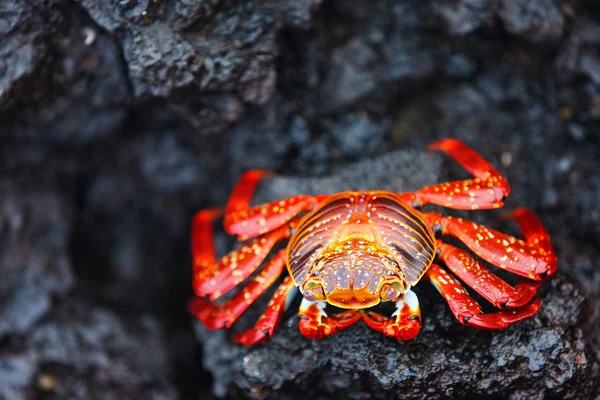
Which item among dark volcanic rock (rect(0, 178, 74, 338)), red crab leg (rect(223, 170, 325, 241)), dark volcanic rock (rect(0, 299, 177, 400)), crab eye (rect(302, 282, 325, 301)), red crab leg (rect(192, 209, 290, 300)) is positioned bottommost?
dark volcanic rock (rect(0, 299, 177, 400))

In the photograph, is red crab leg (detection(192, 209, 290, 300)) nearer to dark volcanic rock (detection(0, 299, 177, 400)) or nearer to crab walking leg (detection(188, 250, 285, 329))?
crab walking leg (detection(188, 250, 285, 329))

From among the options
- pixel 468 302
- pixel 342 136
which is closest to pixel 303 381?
pixel 468 302

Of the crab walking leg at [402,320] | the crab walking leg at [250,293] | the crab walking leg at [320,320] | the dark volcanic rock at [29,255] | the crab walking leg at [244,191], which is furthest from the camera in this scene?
the dark volcanic rock at [29,255]

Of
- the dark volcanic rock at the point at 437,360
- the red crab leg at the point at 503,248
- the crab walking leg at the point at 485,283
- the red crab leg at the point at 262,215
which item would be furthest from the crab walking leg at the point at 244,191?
the crab walking leg at the point at 485,283

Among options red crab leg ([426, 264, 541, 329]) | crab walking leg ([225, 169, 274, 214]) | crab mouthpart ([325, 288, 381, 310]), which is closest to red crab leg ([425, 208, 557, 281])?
red crab leg ([426, 264, 541, 329])

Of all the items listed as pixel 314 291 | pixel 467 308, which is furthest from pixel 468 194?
pixel 314 291

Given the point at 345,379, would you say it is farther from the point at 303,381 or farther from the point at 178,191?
the point at 178,191

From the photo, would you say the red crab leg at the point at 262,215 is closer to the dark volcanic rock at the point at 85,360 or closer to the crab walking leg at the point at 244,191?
the crab walking leg at the point at 244,191
